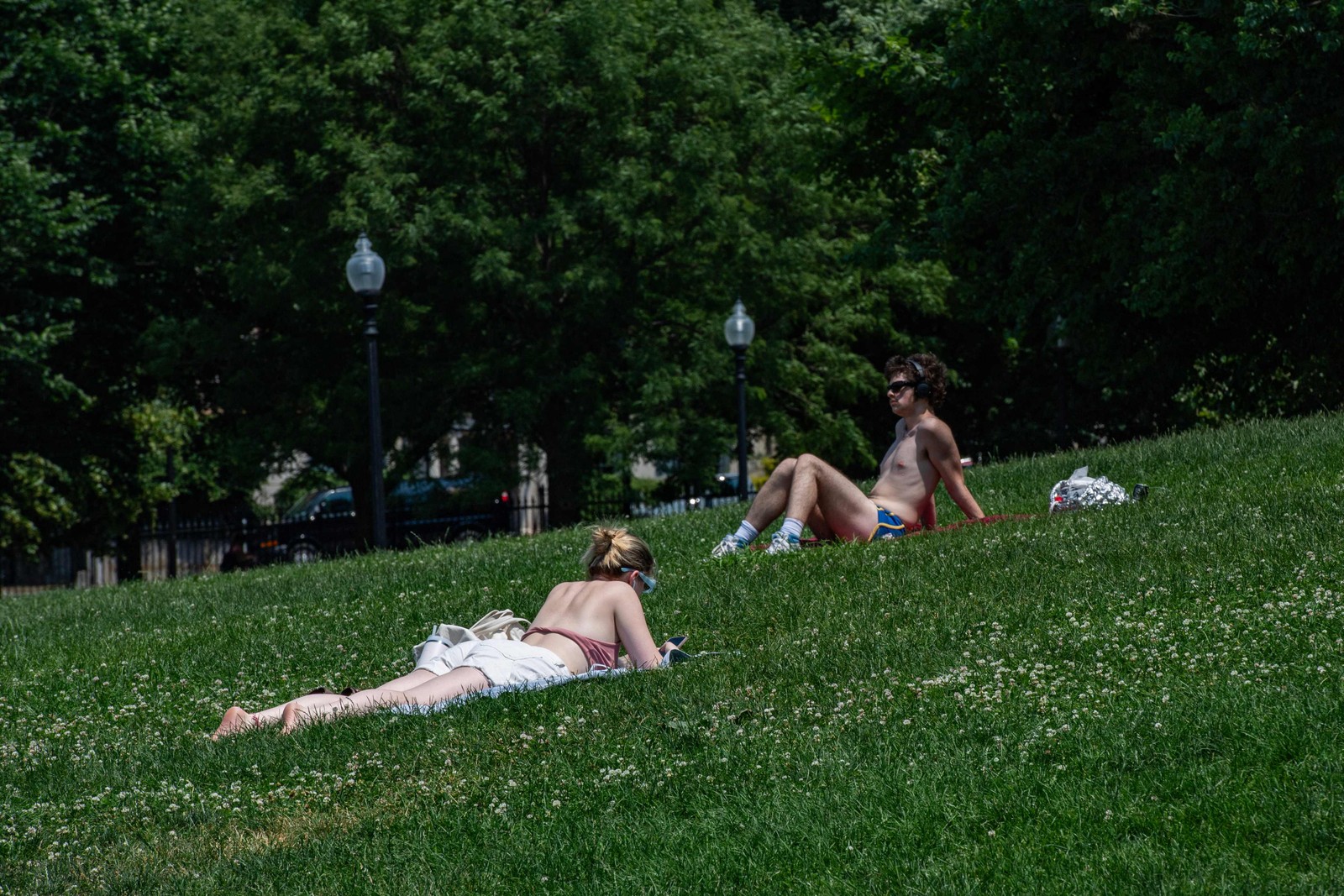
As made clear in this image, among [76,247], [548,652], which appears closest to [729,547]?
[548,652]

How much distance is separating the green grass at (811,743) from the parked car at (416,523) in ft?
56.3

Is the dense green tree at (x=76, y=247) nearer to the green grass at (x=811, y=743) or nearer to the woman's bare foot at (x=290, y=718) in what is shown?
the green grass at (x=811, y=743)

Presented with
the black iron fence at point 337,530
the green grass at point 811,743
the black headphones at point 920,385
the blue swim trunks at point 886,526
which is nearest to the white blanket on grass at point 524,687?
the green grass at point 811,743

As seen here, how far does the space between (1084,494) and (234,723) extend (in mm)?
6815

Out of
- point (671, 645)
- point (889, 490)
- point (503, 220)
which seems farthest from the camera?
point (503, 220)

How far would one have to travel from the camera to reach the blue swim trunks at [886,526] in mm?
11125

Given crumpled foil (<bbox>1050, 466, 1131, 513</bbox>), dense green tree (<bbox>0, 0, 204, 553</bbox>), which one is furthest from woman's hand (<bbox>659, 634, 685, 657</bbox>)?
dense green tree (<bbox>0, 0, 204, 553</bbox>)

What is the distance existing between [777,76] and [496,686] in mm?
24504

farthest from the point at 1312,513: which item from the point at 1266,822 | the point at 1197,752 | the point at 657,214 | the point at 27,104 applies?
the point at 27,104

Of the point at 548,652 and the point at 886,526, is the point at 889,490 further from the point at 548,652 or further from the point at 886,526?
the point at 548,652

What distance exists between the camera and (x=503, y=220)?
86.1 feet

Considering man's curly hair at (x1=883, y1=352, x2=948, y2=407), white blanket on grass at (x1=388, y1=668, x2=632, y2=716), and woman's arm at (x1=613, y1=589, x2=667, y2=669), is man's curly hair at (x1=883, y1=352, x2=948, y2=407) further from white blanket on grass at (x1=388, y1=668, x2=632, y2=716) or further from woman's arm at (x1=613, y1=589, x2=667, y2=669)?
white blanket on grass at (x1=388, y1=668, x2=632, y2=716)

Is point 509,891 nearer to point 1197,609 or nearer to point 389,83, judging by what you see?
point 1197,609

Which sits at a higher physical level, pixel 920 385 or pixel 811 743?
pixel 920 385
